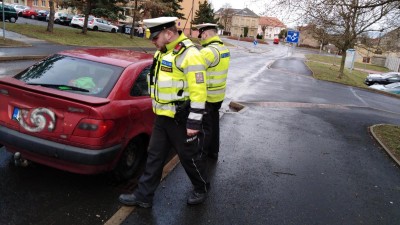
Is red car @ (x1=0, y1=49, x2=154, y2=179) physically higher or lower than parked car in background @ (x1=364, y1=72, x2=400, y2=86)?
higher

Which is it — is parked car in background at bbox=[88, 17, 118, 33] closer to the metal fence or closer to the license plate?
the license plate

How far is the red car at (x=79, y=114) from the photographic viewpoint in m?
3.57

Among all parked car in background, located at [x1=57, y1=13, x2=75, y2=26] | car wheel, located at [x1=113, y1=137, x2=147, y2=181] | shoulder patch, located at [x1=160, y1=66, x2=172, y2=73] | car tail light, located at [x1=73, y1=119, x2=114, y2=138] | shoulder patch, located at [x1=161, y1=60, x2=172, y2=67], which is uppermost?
parked car in background, located at [x1=57, y1=13, x2=75, y2=26]

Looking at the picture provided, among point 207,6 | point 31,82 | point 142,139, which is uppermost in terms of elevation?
point 207,6

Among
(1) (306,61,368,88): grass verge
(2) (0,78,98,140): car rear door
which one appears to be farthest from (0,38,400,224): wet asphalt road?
(1) (306,61,368,88): grass verge

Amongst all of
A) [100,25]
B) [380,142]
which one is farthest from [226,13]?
[380,142]

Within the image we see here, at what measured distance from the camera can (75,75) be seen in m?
4.11

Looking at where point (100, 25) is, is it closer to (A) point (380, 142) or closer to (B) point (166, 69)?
(A) point (380, 142)

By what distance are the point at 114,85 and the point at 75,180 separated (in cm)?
118

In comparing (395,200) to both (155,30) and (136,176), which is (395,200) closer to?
(136,176)

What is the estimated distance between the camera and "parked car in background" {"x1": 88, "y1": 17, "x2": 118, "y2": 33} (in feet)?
120

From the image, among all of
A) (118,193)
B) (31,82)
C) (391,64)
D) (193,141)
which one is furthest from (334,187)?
(391,64)

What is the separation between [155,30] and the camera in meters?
3.42

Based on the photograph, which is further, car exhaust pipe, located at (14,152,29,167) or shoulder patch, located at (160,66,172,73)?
car exhaust pipe, located at (14,152,29,167)
